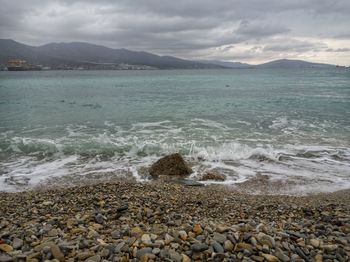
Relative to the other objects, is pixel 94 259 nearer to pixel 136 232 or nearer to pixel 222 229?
pixel 136 232

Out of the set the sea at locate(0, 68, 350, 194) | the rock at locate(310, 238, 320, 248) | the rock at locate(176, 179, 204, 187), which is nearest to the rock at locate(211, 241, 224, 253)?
the rock at locate(310, 238, 320, 248)

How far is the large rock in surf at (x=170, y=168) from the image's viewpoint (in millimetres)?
11695

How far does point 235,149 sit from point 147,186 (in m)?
6.92

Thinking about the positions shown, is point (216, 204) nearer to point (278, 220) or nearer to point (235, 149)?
point (278, 220)

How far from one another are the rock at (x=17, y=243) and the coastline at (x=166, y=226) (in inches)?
0.7

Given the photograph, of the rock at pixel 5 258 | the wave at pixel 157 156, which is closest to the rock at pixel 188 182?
the wave at pixel 157 156

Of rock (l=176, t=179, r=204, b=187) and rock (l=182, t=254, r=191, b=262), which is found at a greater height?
rock (l=182, t=254, r=191, b=262)

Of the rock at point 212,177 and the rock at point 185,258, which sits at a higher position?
the rock at point 185,258

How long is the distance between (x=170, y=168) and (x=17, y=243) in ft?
23.6

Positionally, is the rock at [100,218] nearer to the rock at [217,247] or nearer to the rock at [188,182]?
the rock at [217,247]

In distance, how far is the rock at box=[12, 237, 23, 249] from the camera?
16.7 feet

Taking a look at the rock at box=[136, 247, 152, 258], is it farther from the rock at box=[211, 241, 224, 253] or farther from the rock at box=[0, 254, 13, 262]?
the rock at box=[0, 254, 13, 262]

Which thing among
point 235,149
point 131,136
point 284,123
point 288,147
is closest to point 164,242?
point 235,149

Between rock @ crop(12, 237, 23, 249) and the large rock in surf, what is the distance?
673 centimetres
